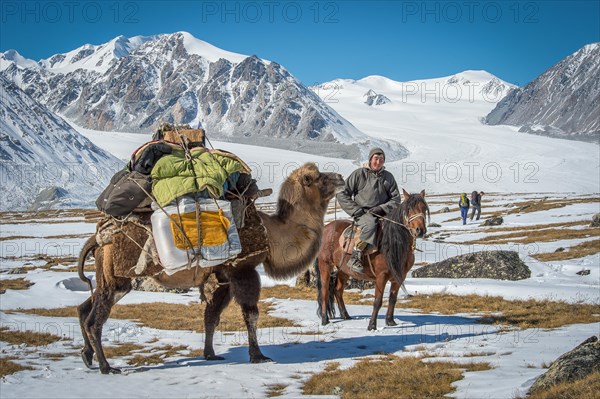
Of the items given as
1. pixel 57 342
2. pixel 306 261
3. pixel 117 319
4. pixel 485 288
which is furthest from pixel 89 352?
pixel 485 288

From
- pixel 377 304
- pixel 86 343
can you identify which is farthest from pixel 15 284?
pixel 377 304

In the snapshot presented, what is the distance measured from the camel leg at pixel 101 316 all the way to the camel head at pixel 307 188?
291 cm

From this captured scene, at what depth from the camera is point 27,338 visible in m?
10.7

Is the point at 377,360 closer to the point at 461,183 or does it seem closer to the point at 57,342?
the point at 57,342

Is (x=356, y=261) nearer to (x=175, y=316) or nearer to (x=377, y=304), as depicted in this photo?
(x=377, y=304)

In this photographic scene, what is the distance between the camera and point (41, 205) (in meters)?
112

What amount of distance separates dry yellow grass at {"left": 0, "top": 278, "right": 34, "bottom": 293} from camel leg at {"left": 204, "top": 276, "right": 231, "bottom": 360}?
49.4ft

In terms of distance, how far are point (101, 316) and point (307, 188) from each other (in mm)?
3873

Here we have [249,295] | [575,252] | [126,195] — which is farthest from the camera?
[575,252]

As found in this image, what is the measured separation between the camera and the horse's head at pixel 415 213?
439 inches

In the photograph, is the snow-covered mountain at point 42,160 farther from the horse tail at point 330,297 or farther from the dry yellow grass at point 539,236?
the horse tail at point 330,297

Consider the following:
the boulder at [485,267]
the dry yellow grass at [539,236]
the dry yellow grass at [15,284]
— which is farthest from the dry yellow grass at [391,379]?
the dry yellow grass at [539,236]

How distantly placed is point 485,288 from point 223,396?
12668mm

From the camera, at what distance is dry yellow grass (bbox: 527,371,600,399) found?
5414 millimetres
